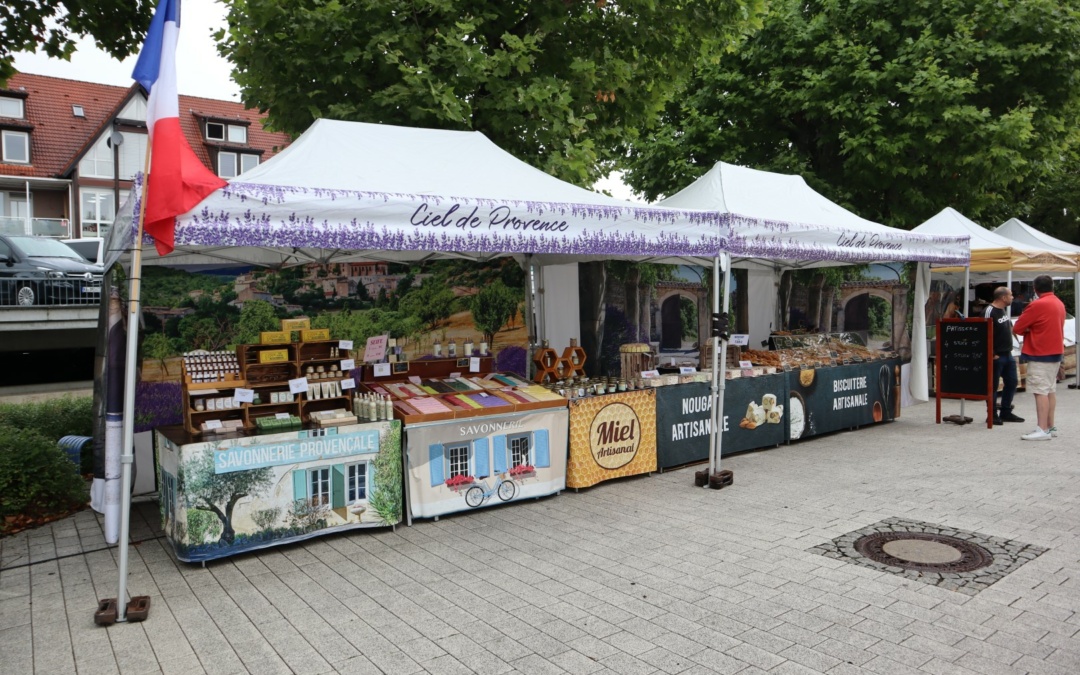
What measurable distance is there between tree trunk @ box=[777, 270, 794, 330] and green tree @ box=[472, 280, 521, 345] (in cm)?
642

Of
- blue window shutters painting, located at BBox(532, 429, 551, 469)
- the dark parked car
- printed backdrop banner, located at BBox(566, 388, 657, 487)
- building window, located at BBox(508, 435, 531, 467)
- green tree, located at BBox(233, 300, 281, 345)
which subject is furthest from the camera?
the dark parked car

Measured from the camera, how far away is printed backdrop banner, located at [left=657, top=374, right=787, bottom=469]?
25.5 ft

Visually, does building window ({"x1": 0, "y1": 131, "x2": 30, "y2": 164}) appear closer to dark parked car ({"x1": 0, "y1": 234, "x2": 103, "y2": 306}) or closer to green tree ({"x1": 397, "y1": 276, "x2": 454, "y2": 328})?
dark parked car ({"x1": 0, "y1": 234, "x2": 103, "y2": 306})

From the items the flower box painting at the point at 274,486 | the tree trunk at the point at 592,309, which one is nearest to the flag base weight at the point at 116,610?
Answer: the flower box painting at the point at 274,486

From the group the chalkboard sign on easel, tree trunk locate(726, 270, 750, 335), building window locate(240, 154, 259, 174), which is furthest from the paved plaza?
building window locate(240, 154, 259, 174)

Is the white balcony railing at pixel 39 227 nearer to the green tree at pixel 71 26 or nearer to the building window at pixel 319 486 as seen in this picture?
the green tree at pixel 71 26

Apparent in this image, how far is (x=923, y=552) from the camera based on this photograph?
17.0 feet

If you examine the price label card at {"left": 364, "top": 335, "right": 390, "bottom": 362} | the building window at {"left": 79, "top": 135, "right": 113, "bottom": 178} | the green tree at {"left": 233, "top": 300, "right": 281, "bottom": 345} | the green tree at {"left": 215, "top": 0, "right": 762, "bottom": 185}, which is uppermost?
the building window at {"left": 79, "top": 135, "right": 113, "bottom": 178}

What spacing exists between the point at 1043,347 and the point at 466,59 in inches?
307

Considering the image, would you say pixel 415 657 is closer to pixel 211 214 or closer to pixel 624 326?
pixel 211 214

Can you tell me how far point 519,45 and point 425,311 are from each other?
10.6 ft

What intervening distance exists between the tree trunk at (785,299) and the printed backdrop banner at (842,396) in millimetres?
2693

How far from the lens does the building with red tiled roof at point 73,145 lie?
35.1m

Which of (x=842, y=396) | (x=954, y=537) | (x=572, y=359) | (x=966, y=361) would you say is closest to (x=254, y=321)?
(x=572, y=359)
